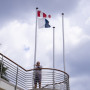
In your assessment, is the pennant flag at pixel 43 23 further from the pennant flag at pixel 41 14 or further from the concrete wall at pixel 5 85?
the concrete wall at pixel 5 85

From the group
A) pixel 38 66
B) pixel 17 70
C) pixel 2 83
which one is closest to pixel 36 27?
pixel 38 66

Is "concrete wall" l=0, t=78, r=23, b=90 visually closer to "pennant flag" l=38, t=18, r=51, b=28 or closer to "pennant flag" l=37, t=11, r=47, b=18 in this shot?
"pennant flag" l=38, t=18, r=51, b=28

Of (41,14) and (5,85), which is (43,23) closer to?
(41,14)

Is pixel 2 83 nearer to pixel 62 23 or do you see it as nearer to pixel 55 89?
pixel 55 89

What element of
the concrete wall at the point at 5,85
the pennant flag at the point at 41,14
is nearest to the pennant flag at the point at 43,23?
the pennant flag at the point at 41,14

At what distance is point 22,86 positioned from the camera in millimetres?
10047

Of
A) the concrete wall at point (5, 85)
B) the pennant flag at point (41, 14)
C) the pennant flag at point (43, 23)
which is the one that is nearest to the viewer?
the concrete wall at point (5, 85)

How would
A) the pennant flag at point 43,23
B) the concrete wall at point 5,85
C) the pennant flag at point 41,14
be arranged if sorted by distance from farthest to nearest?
the pennant flag at point 41,14, the pennant flag at point 43,23, the concrete wall at point 5,85

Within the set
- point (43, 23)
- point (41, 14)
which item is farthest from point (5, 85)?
point (41, 14)

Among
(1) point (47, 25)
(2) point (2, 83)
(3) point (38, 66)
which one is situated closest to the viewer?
(2) point (2, 83)

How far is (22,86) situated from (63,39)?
7.92m

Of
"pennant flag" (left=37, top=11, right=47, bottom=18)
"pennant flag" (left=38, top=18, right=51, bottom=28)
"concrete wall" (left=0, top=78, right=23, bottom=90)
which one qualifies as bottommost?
"concrete wall" (left=0, top=78, right=23, bottom=90)

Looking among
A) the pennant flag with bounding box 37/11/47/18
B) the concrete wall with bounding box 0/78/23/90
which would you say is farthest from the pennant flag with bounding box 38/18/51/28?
the concrete wall with bounding box 0/78/23/90

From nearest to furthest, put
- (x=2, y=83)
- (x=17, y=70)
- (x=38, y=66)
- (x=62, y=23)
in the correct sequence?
(x=2, y=83) < (x=17, y=70) < (x=38, y=66) < (x=62, y=23)
